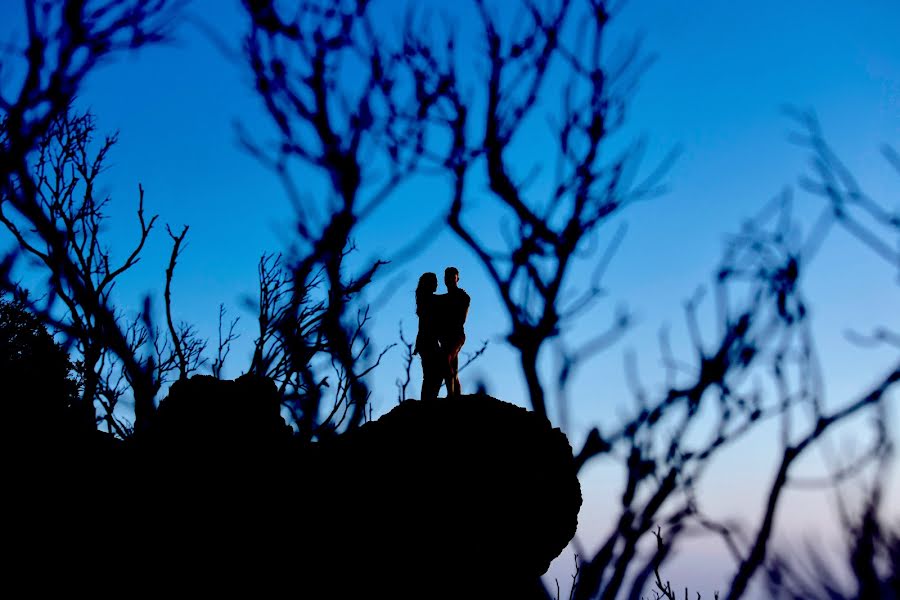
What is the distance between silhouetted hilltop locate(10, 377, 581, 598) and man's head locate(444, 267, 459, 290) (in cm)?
133

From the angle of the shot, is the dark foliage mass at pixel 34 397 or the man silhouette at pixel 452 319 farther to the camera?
the man silhouette at pixel 452 319

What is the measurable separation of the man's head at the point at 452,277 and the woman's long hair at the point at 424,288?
0.55 ft

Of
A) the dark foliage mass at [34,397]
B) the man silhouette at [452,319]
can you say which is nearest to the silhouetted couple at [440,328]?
the man silhouette at [452,319]

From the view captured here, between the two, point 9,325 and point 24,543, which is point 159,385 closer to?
point 9,325

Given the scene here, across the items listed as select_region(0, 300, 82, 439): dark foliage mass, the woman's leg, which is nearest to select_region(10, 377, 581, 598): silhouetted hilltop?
select_region(0, 300, 82, 439): dark foliage mass

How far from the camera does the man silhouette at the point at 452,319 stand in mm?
6699

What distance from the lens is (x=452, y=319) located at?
6695 millimetres

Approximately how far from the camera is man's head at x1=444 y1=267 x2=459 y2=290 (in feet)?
22.1

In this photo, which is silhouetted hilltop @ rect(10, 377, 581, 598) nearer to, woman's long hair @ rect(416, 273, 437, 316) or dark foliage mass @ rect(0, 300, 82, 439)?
dark foliage mass @ rect(0, 300, 82, 439)

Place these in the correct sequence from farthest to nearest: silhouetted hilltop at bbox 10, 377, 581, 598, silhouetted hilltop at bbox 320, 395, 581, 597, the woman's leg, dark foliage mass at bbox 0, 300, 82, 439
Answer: the woman's leg
dark foliage mass at bbox 0, 300, 82, 439
silhouetted hilltop at bbox 320, 395, 581, 597
silhouetted hilltop at bbox 10, 377, 581, 598

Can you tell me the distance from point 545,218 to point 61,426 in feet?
17.6

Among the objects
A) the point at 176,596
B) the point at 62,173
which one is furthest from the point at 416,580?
the point at 62,173

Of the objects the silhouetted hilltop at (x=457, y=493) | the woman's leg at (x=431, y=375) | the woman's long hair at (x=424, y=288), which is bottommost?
the silhouetted hilltop at (x=457, y=493)

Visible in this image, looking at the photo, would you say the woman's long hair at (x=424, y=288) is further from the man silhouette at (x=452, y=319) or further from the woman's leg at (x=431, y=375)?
the woman's leg at (x=431, y=375)
